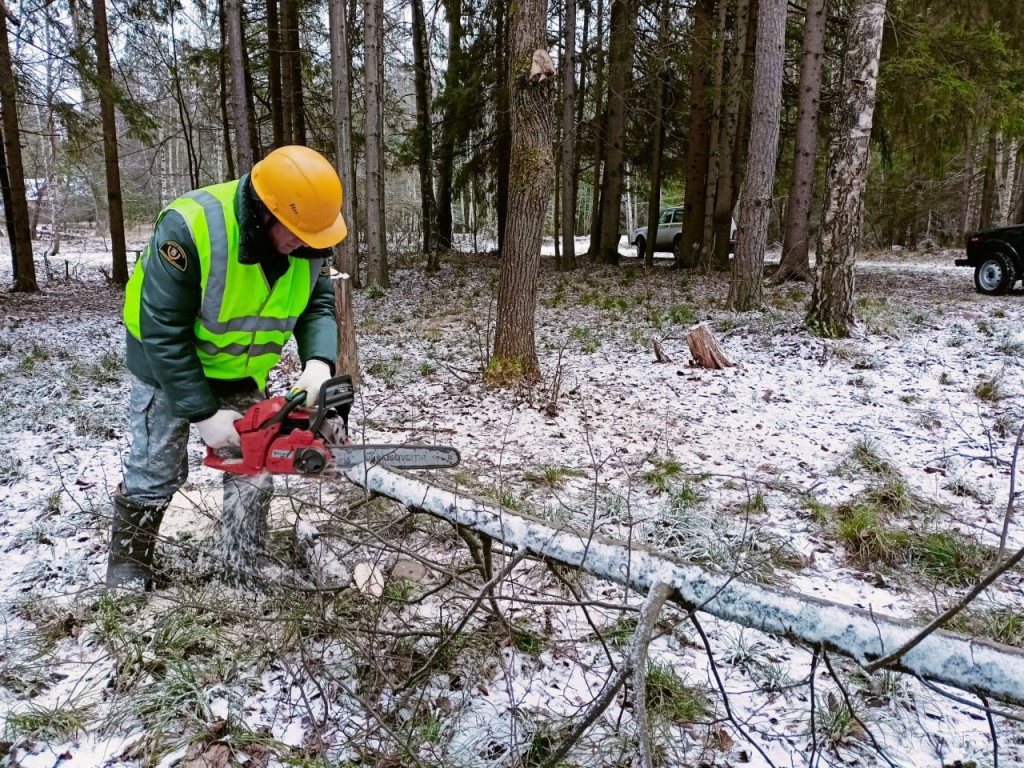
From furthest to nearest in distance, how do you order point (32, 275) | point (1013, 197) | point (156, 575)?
1. point (1013, 197)
2. point (32, 275)
3. point (156, 575)

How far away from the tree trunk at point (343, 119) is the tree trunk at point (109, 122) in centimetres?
378

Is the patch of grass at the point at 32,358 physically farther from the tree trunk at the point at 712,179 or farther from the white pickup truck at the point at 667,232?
the white pickup truck at the point at 667,232

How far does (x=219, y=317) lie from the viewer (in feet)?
7.79

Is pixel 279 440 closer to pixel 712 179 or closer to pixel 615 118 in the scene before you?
pixel 712 179

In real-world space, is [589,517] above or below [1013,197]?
below

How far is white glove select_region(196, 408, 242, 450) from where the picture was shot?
239 centimetres

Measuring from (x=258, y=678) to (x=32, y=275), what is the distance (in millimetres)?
13817

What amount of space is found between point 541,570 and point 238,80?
394 inches

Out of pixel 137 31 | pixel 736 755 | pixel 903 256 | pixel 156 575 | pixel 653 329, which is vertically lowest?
pixel 736 755

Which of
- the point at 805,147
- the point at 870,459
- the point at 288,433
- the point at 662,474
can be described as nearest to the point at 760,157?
the point at 805,147

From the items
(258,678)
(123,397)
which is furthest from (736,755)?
(123,397)

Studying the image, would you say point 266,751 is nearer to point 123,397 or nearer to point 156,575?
point 156,575

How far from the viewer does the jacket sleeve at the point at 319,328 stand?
2.73 meters

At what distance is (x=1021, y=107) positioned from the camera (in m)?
10.8
